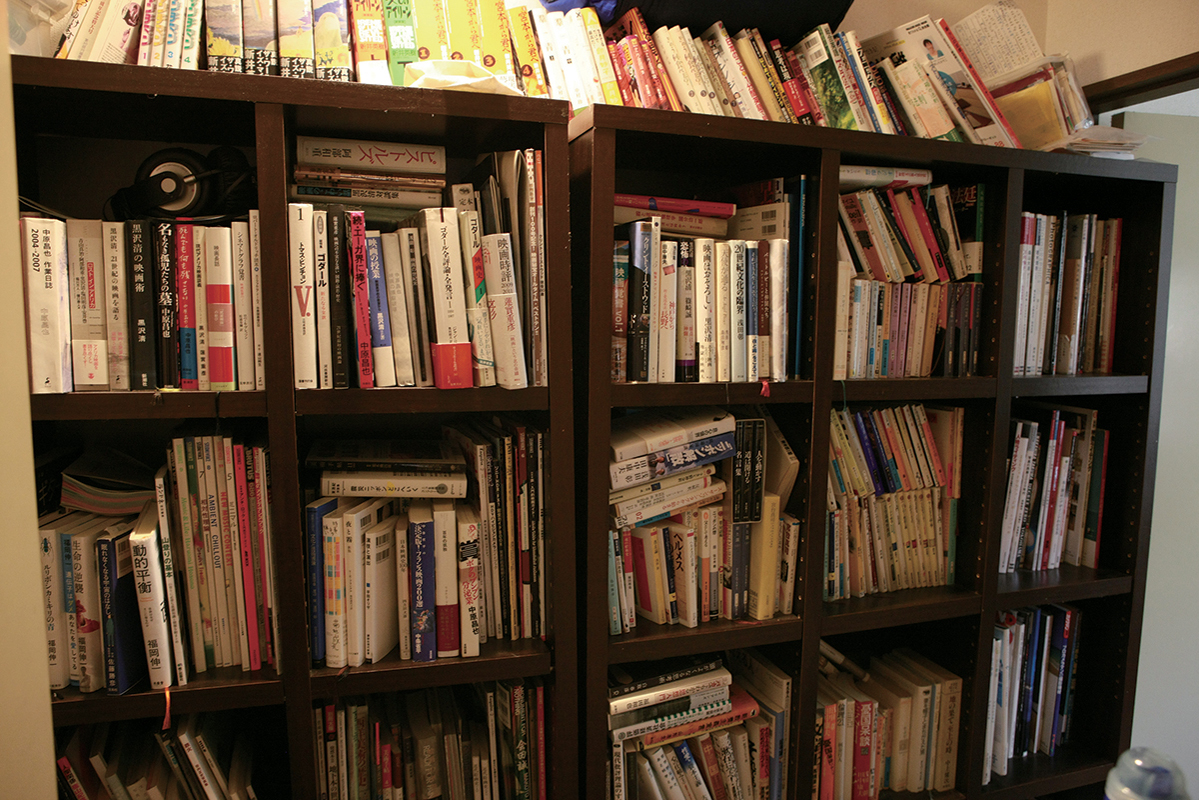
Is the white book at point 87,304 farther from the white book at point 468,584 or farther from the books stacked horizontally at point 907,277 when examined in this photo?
the books stacked horizontally at point 907,277

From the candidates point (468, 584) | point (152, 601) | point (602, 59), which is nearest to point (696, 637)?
point (468, 584)

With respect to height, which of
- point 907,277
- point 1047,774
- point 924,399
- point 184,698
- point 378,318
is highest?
point 907,277

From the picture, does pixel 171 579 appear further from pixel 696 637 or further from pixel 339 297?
pixel 696 637

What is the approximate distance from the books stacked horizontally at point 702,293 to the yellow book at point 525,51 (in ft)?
0.90

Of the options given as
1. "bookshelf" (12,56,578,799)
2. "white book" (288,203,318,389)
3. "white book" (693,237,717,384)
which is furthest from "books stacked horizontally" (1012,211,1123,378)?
"white book" (288,203,318,389)

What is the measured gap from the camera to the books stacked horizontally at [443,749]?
3.75ft

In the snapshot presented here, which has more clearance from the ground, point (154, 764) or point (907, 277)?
point (907, 277)

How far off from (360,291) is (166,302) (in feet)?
0.89

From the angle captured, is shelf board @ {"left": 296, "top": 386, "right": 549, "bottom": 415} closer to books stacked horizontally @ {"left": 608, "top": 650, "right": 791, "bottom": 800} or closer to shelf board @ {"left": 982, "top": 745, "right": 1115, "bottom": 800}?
books stacked horizontally @ {"left": 608, "top": 650, "right": 791, "bottom": 800}

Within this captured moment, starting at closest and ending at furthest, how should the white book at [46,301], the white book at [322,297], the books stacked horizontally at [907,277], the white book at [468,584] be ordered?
the white book at [46,301] < the white book at [322,297] < the white book at [468,584] < the books stacked horizontally at [907,277]

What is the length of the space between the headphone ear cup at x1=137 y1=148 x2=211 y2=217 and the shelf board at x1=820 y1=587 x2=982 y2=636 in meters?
1.32

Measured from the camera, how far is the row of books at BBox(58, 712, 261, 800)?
1.04m

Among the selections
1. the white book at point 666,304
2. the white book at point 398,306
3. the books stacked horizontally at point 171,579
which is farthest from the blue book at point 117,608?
the white book at point 666,304

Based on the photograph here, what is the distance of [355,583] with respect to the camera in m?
1.08
